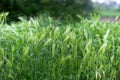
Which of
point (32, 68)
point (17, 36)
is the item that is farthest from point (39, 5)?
point (32, 68)

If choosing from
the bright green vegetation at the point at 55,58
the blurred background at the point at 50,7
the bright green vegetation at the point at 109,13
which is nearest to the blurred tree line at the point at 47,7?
the blurred background at the point at 50,7

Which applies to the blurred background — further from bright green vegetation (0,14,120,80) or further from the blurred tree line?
bright green vegetation (0,14,120,80)

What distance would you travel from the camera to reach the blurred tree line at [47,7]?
20.8 ft

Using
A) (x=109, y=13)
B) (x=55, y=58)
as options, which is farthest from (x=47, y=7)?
(x=55, y=58)

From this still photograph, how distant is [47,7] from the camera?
6.48 m

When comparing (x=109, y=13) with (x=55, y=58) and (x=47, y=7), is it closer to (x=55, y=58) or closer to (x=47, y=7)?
(x=47, y=7)

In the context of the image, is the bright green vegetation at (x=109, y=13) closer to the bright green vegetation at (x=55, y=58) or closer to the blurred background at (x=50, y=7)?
the blurred background at (x=50, y=7)

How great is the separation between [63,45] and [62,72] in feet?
0.82

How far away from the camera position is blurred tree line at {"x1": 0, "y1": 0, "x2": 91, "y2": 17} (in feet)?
20.8

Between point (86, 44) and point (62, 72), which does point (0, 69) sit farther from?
point (86, 44)

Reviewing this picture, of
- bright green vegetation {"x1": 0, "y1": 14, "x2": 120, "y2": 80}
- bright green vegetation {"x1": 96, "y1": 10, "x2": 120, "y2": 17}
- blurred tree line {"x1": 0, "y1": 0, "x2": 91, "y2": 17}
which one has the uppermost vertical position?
blurred tree line {"x1": 0, "y1": 0, "x2": 91, "y2": 17}

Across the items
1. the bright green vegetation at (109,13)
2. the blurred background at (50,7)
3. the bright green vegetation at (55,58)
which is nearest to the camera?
the bright green vegetation at (55,58)

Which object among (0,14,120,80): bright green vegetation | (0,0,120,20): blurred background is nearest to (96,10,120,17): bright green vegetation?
(0,0,120,20): blurred background

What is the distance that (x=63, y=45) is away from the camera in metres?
3.04
